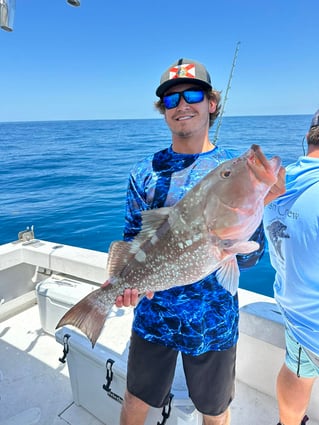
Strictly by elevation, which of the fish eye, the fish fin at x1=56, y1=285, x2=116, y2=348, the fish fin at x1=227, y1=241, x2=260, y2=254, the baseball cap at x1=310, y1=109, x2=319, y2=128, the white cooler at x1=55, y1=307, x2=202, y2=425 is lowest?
the white cooler at x1=55, y1=307, x2=202, y2=425

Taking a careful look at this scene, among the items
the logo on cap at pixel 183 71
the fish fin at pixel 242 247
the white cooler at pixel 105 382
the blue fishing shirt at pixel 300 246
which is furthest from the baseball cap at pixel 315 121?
the white cooler at pixel 105 382

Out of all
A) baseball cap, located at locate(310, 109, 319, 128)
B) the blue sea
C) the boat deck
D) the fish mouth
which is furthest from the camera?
the blue sea

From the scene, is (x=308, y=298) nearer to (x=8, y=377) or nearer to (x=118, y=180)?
(x=8, y=377)

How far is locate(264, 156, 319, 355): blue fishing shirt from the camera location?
1656mm

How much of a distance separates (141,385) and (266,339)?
44.4 inches

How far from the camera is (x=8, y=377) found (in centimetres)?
293

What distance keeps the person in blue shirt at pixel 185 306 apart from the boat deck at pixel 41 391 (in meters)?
0.89

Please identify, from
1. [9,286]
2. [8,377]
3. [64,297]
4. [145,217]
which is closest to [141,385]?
[145,217]

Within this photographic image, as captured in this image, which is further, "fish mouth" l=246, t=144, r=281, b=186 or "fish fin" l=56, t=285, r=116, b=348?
"fish fin" l=56, t=285, r=116, b=348

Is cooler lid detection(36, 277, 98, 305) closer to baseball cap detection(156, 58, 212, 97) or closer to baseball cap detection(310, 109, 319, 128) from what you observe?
baseball cap detection(156, 58, 212, 97)

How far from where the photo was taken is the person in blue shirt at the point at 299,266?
5.48ft

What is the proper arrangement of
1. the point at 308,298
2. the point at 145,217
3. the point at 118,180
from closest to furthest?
the point at 145,217 → the point at 308,298 → the point at 118,180

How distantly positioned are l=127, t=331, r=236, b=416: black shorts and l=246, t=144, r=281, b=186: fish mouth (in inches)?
42.2

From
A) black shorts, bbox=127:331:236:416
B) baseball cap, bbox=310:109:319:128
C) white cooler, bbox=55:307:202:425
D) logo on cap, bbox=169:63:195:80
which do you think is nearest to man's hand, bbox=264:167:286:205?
baseball cap, bbox=310:109:319:128
